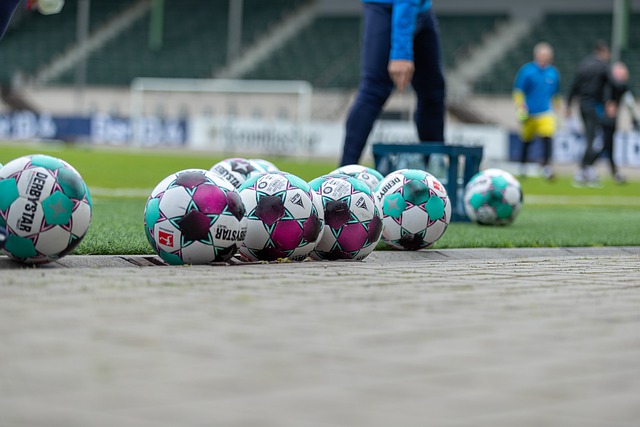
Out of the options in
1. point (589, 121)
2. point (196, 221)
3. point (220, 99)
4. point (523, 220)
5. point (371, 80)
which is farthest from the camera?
point (220, 99)

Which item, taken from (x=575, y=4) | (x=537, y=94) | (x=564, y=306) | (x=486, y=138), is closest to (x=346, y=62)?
(x=575, y=4)

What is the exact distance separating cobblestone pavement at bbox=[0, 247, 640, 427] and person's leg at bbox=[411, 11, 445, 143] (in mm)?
4417

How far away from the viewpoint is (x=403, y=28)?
926cm

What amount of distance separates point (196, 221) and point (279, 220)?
510 millimetres

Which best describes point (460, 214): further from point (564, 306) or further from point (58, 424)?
point (58, 424)

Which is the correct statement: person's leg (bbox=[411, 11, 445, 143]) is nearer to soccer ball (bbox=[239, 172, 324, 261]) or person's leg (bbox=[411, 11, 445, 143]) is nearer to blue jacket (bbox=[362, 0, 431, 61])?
blue jacket (bbox=[362, 0, 431, 61])

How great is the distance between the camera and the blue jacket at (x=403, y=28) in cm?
925

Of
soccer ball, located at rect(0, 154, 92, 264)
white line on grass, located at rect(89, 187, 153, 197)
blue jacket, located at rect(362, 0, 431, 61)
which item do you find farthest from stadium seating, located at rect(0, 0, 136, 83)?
soccer ball, located at rect(0, 154, 92, 264)

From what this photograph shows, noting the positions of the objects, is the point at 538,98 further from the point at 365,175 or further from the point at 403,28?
the point at 365,175

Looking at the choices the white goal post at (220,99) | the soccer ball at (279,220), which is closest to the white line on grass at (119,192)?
the soccer ball at (279,220)

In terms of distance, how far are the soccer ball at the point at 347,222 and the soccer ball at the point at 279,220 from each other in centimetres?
20

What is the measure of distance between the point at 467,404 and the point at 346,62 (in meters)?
39.4

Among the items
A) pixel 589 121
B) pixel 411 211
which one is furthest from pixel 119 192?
pixel 589 121

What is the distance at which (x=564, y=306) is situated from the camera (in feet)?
15.3
